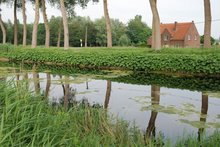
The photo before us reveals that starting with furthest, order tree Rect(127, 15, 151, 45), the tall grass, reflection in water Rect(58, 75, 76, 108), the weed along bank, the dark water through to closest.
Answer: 1. tree Rect(127, 15, 151, 45)
2. reflection in water Rect(58, 75, 76, 108)
3. the dark water
4. the weed along bank
5. the tall grass

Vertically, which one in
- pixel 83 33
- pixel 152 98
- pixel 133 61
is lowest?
pixel 152 98

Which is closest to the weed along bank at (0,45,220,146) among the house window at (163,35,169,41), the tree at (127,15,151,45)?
the house window at (163,35,169,41)

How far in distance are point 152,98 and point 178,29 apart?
4606cm

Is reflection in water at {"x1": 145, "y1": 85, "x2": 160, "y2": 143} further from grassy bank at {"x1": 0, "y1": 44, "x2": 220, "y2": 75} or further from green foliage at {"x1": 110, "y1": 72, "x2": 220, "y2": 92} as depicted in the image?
grassy bank at {"x1": 0, "y1": 44, "x2": 220, "y2": 75}

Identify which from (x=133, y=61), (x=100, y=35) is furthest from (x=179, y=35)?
(x=133, y=61)

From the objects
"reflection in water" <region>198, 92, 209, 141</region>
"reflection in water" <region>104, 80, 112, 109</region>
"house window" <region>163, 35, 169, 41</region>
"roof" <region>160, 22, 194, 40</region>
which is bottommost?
"reflection in water" <region>198, 92, 209, 141</region>

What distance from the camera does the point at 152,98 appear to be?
10344 mm

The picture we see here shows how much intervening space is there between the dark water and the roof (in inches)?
1516

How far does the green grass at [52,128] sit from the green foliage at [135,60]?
9.90 meters

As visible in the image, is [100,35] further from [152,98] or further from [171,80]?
[152,98]

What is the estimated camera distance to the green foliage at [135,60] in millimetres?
15323

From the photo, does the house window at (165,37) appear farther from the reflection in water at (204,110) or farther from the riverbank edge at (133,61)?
the reflection in water at (204,110)

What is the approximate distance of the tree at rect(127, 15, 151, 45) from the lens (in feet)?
238

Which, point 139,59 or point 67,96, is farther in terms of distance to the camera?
point 139,59
